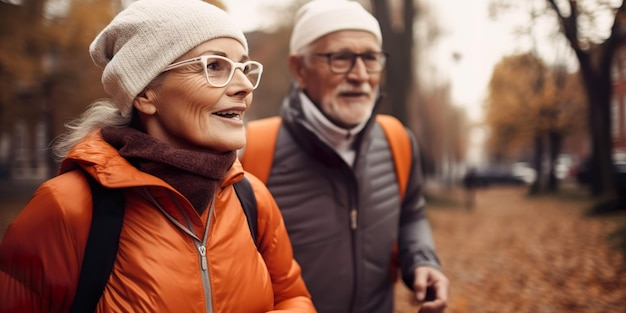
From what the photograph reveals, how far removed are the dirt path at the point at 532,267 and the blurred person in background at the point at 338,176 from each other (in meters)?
2.17

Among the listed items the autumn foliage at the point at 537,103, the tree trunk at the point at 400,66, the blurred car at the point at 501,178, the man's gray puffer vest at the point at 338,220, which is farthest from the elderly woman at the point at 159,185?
the blurred car at the point at 501,178

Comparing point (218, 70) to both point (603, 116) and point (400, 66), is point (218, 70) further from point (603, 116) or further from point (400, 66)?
point (603, 116)

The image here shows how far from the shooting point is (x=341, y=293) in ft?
7.16

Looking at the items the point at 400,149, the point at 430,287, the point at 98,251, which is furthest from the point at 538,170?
the point at 98,251

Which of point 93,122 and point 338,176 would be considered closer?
point 93,122

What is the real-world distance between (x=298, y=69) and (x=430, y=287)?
3.90 feet

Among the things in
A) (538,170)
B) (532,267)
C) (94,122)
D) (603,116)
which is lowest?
(538,170)

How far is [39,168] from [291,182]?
28.3 m

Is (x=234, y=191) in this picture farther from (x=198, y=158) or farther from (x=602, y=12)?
(x=602, y=12)

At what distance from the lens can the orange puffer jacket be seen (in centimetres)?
120

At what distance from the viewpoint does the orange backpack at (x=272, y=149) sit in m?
2.24

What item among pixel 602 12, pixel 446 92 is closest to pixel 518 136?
pixel 446 92

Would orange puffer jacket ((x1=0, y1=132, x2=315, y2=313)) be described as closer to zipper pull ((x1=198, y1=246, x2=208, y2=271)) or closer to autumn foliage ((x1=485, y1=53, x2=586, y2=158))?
zipper pull ((x1=198, y1=246, x2=208, y2=271))

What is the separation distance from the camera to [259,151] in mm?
2254
